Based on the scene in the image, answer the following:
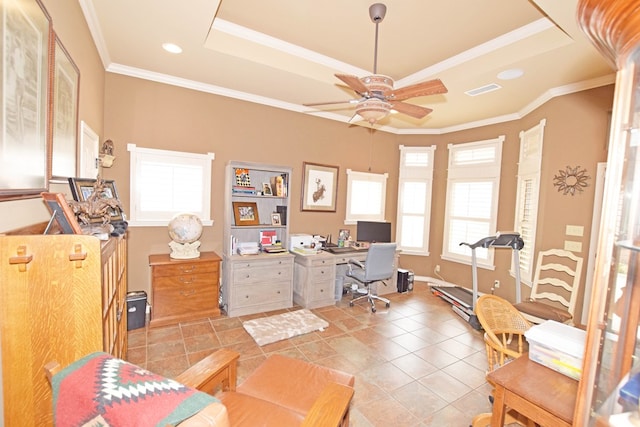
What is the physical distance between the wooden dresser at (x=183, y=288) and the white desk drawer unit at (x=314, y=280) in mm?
1127

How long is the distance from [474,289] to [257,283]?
2897 mm

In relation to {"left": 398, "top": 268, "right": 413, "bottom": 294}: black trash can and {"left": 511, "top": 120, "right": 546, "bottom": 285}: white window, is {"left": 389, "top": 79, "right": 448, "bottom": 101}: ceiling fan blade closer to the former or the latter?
{"left": 511, "top": 120, "right": 546, "bottom": 285}: white window

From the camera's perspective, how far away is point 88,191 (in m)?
1.94

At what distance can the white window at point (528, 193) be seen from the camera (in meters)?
3.82

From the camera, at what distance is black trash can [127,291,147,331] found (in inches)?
126

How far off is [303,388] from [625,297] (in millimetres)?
1518

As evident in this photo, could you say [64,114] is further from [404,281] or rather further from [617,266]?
[404,281]

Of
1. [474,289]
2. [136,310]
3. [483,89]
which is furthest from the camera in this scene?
[474,289]

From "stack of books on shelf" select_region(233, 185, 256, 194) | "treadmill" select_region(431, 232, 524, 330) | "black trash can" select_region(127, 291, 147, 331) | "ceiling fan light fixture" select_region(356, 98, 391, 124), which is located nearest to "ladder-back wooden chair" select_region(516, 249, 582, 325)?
"treadmill" select_region(431, 232, 524, 330)

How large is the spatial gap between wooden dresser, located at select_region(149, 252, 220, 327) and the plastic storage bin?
→ 3.15 meters

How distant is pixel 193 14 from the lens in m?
2.33

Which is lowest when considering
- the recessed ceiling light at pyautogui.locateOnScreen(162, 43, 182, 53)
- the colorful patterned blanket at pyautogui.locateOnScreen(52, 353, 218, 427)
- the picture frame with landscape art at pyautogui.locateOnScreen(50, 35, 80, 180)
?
the colorful patterned blanket at pyautogui.locateOnScreen(52, 353, 218, 427)

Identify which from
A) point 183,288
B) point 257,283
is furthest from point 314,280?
point 183,288

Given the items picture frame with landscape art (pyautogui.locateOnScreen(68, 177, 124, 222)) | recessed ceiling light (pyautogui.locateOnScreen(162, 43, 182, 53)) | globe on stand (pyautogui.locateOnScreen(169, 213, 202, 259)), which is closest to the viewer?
picture frame with landscape art (pyautogui.locateOnScreen(68, 177, 124, 222))
